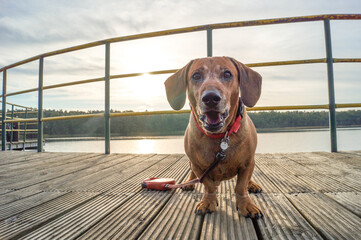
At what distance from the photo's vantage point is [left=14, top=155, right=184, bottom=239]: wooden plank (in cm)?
97

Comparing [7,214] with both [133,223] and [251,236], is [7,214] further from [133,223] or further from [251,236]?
[251,236]

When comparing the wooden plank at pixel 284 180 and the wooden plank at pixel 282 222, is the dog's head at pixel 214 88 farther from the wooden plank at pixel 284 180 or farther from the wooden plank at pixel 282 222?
the wooden plank at pixel 284 180

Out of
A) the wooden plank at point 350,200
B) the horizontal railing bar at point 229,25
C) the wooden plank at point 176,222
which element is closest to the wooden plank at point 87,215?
the wooden plank at point 176,222

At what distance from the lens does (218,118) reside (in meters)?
1.21

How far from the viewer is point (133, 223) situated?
3.43ft

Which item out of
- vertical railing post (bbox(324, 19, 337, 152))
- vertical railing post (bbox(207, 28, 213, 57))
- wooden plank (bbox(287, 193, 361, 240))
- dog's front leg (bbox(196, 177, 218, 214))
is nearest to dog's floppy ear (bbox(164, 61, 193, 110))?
dog's front leg (bbox(196, 177, 218, 214))

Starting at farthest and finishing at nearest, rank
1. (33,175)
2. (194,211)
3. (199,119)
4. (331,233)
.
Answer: (33,175), (199,119), (194,211), (331,233)

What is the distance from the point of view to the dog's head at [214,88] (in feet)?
3.93

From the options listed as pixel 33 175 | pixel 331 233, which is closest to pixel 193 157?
pixel 331 233

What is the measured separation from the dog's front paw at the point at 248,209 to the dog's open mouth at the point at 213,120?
39cm

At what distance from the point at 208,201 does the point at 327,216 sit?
54 cm

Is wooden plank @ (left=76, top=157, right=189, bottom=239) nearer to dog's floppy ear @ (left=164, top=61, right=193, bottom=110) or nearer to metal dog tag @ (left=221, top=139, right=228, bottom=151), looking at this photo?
metal dog tag @ (left=221, top=139, right=228, bottom=151)

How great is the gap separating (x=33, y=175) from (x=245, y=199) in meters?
1.91

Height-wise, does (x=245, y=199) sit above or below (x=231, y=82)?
below
